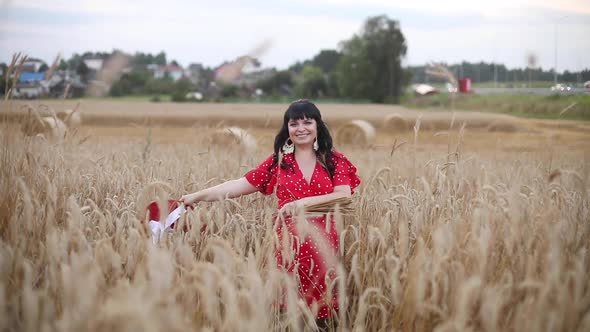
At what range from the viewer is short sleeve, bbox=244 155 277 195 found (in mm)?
3260

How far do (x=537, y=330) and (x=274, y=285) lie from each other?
867mm

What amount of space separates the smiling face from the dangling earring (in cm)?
11

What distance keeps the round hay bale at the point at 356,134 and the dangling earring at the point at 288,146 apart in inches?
365

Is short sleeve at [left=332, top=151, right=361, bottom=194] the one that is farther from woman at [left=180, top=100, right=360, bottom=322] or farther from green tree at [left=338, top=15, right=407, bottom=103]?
green tree at [left=338, top=15, right=407, bottom=103]

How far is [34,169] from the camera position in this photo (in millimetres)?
3207

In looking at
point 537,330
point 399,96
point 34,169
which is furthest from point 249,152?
point 399,96

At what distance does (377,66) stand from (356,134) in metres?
38.2

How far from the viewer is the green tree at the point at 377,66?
4841 cm

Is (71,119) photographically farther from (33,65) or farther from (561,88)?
(561,88)

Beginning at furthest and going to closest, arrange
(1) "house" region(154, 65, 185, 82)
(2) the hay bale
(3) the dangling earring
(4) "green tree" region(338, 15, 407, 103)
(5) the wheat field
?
(4) "green tree" region(338, 15, 407, 103)
(1) "house" region(154, 65, 185, 82)
(2) the hay bale
(3) the dangling earring
(5) the wheat field

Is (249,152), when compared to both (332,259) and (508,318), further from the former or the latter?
(508,318)

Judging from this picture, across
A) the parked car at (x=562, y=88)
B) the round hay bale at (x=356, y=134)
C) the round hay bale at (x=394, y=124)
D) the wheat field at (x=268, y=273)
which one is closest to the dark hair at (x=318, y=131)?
the wheat field at (x=268, y=273)

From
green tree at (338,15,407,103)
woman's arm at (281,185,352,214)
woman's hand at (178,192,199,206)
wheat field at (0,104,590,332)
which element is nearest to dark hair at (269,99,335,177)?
woman's arm at (281,185,352,214)

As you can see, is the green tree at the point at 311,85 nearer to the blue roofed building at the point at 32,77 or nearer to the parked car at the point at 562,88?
the parked car at the point at 562,88
